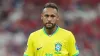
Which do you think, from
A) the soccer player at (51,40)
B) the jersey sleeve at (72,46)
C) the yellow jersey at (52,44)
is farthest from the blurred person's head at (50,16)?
the jersey sleeve at (72,46)

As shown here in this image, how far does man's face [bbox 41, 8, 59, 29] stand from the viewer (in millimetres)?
4223

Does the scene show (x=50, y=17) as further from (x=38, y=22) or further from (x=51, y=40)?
(x=38, y=22)

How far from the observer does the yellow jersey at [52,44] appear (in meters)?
4.26

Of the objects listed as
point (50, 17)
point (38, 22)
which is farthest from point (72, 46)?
point (38, 22)

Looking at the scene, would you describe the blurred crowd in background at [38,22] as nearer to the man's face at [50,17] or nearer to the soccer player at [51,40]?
the soccer player at [51,40]

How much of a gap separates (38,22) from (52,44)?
11.8 ft

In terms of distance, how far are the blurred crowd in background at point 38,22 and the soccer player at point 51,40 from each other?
3157 millimetres

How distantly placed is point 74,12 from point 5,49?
1.65 meters

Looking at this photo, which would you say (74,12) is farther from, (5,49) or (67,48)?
(67,48)

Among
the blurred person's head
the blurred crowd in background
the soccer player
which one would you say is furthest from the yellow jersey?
the blurred crowd in background

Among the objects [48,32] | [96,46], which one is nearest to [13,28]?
[96,46]

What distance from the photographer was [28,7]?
8172 mm

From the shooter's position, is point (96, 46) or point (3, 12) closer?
point (96, 46)

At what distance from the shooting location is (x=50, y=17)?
13.9 ft
